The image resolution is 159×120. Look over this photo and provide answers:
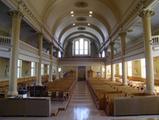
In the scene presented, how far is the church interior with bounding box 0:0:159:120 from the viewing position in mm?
8875

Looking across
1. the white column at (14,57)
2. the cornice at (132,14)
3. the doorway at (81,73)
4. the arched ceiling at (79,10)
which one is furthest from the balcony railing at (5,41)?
the doorway at (81,73)

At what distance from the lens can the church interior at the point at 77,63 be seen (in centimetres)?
888

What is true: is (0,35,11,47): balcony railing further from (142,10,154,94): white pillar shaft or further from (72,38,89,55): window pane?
(72,38,89,55): window pane

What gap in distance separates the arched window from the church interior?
7.15m

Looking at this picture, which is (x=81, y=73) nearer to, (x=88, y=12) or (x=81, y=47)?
(x=81, y=47)

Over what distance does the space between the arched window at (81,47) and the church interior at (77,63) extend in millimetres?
7147

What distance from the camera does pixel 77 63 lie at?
36.3m

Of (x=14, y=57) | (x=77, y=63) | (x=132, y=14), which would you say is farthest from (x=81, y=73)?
(x=14, y=57)

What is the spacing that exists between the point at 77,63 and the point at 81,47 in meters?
12.8

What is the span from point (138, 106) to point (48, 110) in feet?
12.2

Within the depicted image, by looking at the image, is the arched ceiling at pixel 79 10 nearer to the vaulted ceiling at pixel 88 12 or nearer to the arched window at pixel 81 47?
the vaulted ceiling at pixel 88 12

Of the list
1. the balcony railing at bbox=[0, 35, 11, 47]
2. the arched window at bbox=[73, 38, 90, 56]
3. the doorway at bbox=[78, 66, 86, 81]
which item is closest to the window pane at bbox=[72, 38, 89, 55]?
the arched window at bbox=[73, 38, 90, 56]

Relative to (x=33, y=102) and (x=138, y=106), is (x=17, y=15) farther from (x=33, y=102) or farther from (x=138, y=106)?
(x=138, y=106)

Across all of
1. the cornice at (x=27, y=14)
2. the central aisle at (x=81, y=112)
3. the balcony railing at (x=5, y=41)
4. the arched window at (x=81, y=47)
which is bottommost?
the central aisle at (x=81, y=112)
